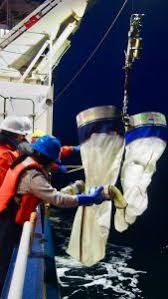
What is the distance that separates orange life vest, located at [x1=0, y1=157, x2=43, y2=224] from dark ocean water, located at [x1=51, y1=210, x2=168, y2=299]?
301 cm

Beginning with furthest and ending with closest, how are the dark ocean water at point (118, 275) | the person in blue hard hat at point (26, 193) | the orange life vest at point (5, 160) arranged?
the dark ocean water at point (118, 275), the orange life vest at point (5, 160), the person in blue hard hat at point (26, 193)

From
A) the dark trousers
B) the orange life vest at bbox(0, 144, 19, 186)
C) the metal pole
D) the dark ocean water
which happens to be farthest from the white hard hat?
the dark ocean water

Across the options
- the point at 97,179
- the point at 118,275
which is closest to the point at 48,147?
the point at 97,179

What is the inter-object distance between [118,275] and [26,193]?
4084mm

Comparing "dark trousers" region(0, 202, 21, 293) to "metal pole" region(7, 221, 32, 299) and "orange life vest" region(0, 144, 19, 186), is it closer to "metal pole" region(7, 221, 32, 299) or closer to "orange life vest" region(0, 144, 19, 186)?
"orange life vest" region(0, 144, 19, 186)

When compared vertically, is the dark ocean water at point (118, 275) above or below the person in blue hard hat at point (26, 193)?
below

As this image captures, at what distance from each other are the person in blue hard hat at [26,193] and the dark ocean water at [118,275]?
2898mm

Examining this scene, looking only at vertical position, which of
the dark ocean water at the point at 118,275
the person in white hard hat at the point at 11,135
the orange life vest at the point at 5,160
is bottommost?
the dark ocean water at the point at 118,275

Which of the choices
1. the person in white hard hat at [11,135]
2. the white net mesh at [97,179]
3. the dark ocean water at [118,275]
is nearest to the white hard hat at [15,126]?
the person in white hard hat at [11,135]

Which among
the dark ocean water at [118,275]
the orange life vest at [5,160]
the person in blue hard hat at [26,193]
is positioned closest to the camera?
the person in blue hard hat at [26,193]

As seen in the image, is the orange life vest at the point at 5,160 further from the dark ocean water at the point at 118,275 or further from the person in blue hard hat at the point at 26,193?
the dark ocean water at the point at 118,275

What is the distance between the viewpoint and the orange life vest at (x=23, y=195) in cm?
309

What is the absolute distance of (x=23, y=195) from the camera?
3.14m

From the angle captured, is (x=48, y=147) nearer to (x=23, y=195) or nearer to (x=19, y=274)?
(x=23, y=195)
